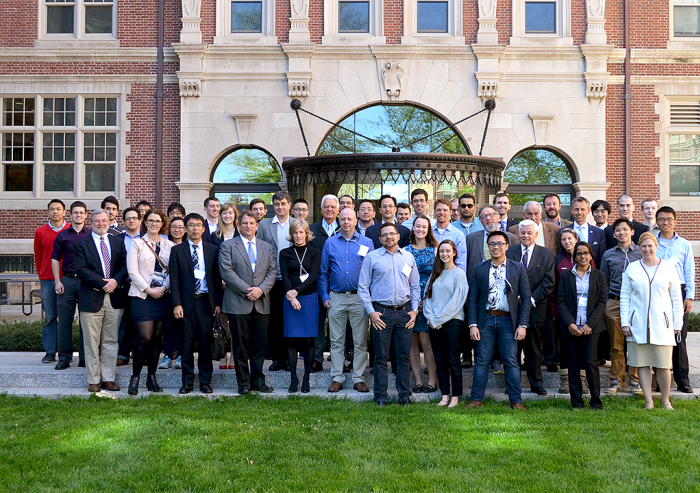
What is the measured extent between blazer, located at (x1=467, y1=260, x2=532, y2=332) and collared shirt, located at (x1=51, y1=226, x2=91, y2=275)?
4.70 meters

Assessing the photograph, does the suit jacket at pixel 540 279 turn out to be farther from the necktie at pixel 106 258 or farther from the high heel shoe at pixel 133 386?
the necktie at pixel 106 258

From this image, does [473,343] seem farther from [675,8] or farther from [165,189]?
[675,8]

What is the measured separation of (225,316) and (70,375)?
73.5 inches

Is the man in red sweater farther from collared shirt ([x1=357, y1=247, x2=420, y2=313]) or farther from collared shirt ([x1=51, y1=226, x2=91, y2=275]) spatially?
collared shirt ([x1=357, y1=247, x2=420, y2=313])

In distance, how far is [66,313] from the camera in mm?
7727

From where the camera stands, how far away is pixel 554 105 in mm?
15359

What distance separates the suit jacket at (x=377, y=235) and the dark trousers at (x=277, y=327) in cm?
116

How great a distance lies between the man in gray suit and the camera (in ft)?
22.5

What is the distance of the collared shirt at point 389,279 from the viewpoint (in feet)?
21.5

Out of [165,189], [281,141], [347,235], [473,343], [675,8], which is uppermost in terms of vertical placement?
[675,8]

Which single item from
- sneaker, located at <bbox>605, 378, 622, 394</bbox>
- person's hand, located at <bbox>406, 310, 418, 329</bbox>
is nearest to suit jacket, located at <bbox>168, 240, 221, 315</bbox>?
person's hand, located at <bbox>406, 310, 418, 329</bbox>

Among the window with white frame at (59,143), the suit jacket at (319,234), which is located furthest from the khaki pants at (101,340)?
the window with white frame at (59,143)

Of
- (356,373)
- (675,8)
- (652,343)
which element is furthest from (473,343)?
(675,8)

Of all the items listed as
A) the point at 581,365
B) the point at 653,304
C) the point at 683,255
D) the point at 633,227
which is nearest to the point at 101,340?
the point at 581,365
